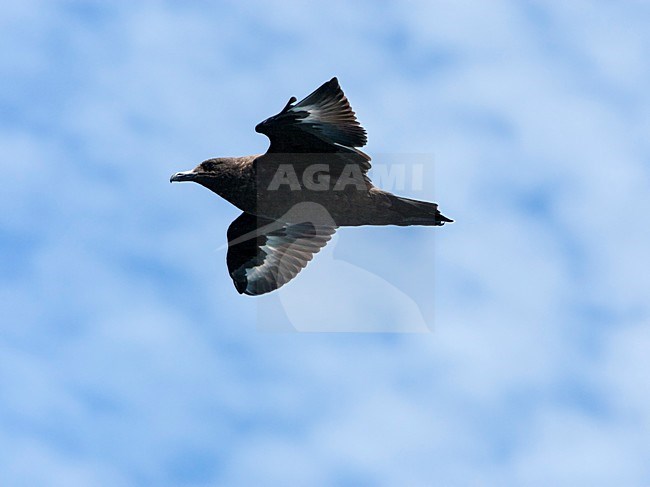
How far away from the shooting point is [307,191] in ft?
34.6

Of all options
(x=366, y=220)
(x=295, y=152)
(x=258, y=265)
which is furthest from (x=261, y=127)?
(x=258, y=265)

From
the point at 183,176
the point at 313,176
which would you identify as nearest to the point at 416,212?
the point at 313,176

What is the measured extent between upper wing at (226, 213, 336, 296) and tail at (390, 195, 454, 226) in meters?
1.36

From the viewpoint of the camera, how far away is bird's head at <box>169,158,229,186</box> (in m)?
11.0

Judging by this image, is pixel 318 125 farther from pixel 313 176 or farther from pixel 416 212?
pixel 416 212

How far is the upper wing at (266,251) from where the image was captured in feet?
38.7

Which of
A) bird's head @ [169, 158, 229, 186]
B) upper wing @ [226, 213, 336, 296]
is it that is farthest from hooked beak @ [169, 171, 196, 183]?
upper wing @ [226, 213, 336, 296]

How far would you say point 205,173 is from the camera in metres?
11.1

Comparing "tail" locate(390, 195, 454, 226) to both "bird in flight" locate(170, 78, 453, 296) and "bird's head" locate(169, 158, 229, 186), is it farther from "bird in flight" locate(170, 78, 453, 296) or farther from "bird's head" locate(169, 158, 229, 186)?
"bird's head" locate(169, 158, 229, 186)

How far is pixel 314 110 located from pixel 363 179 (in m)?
0.82

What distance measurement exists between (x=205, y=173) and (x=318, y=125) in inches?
56.2

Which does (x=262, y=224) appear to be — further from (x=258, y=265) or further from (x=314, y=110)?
(x=314, y=110)

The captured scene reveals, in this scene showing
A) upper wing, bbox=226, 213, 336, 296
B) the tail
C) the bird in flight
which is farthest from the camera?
upper wing, bbox=226, 213, 336, 296

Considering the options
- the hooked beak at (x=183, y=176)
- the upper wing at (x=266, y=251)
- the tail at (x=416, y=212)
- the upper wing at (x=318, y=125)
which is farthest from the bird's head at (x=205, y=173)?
the tail at (x=416, y=212)
